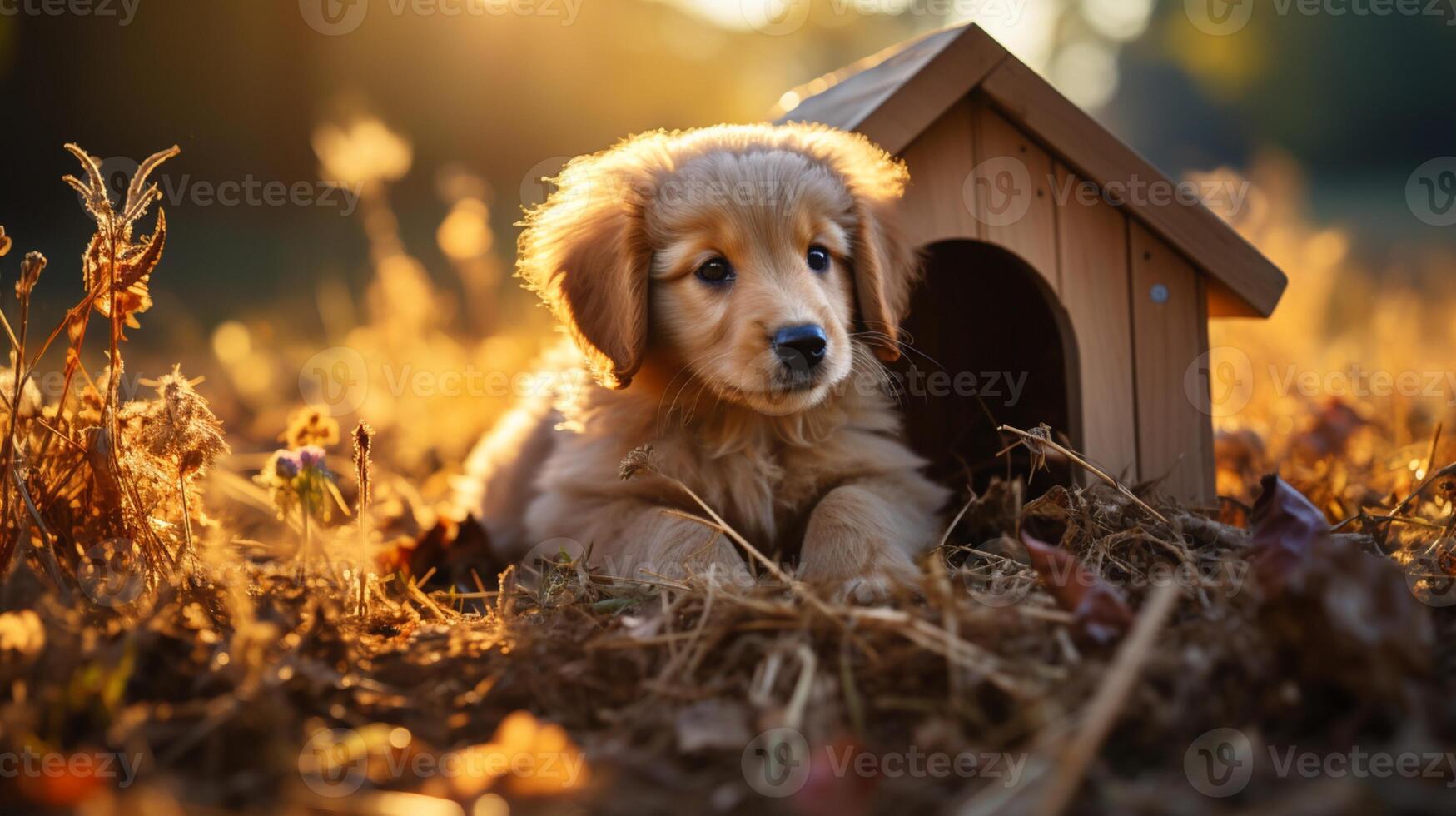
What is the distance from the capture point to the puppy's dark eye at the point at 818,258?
2.96 m

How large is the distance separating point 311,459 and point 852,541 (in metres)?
1.32

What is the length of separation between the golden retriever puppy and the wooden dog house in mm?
260

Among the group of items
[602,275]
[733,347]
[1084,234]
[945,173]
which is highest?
[945,173]

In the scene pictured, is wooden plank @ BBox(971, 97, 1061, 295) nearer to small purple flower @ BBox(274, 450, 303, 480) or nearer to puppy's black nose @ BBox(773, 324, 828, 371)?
puppy's black nose @ BBox(773, 324, 828, 371)

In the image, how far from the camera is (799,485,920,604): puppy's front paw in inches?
102

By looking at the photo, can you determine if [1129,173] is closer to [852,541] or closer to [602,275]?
[852,541]

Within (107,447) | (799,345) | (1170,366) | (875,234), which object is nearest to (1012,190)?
(875,234)

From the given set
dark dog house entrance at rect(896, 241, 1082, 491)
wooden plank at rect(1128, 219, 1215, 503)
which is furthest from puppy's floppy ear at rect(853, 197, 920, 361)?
wooden plank at rect(1128, 219, 1215, 503)

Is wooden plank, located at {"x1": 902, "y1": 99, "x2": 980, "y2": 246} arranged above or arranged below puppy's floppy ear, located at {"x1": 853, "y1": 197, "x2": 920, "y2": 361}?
above

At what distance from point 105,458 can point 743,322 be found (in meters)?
1.49

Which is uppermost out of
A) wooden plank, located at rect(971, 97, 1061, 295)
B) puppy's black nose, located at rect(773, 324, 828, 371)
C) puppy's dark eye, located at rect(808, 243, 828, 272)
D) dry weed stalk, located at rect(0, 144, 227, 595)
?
wooden plank, located at rect(971, 97, 1061, 295)

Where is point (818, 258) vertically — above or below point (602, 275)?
above

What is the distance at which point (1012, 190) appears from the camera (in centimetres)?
345

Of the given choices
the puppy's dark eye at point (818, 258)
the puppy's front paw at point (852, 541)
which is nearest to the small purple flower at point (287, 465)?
the puppy's front paw at point (852, 541)
